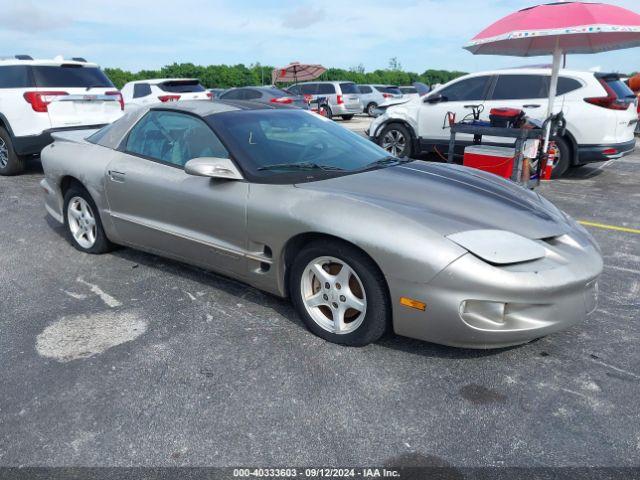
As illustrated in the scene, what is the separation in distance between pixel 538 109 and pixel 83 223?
6596mm

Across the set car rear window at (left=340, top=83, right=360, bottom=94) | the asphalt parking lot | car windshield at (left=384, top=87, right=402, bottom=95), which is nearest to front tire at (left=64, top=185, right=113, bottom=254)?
the asphalt parking lot

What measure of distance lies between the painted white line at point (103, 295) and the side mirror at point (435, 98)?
6634 mm

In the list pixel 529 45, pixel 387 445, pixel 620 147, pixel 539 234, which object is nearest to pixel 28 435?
pixel 387 445

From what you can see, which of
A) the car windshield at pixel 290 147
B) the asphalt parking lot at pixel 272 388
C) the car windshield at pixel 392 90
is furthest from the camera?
the car windshield at pixel 392 90

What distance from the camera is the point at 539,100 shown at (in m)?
7.86

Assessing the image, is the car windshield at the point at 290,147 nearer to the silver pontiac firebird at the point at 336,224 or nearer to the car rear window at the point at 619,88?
the silver pontiac firebird at the point at 336,224

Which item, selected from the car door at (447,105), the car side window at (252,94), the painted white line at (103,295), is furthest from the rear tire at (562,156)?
the car side window at (252,94)

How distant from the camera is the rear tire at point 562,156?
7.73 metres

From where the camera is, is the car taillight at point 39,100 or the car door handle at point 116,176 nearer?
the car door handle at point 116,176

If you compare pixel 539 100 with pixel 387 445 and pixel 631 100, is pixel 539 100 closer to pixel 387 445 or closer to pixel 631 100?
pixel 631 100

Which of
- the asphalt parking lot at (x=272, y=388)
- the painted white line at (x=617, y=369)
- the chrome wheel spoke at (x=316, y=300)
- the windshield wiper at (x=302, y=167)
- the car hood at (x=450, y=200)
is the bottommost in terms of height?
the painted white line at (x=617, y=369)

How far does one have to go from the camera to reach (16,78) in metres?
7.59

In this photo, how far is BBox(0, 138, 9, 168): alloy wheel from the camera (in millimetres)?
7875

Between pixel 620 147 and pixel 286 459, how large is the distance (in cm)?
738
